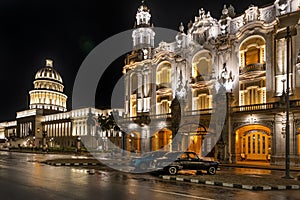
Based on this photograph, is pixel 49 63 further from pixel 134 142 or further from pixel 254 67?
pixel 254 67

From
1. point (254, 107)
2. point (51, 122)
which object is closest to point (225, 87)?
point (254, 107)

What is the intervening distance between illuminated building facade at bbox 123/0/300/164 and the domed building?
3974 inches

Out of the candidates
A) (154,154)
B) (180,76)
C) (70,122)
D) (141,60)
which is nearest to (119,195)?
(154,154)

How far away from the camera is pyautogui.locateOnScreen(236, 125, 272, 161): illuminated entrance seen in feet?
119

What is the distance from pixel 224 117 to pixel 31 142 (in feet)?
314

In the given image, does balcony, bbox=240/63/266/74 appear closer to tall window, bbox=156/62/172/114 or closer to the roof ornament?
tall window, bbox=156/62/172/114

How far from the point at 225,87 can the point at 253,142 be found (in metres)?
6.97

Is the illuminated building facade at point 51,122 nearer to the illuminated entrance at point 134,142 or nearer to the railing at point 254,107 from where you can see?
the illuminated entrance at point 134,142

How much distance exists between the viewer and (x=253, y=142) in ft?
124

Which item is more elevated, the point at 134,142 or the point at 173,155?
the point at 173,155

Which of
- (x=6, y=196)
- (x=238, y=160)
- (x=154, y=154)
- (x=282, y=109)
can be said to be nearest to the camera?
(x=6, y=196)

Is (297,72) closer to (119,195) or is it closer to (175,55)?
(175,55)

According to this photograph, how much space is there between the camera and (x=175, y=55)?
Answer: 158 ft

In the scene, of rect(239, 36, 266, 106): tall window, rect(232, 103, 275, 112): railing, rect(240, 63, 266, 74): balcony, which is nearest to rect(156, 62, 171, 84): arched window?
rect(239, 36, 266, 106): tall window
